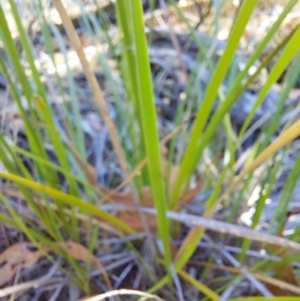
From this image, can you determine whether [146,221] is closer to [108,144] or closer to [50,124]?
[50,124]

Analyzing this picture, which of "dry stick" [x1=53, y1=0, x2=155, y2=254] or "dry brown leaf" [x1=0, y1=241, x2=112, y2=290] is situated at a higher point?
"dry stick" [x1=53, y1=0, x2=155, y2=254]

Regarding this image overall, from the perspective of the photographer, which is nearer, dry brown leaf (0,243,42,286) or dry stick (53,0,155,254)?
dry stick (53,0,155,254)

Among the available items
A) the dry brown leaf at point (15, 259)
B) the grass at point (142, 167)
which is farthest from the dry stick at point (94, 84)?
the dry brown leaf at point (15, 259)

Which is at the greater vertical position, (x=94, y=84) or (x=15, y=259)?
(x=94, y=84)

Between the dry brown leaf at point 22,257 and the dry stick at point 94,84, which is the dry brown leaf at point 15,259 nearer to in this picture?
the dry brown leaf at point 22,257

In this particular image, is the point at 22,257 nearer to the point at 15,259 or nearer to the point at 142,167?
the point at 15,259

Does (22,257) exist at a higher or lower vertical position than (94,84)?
lower

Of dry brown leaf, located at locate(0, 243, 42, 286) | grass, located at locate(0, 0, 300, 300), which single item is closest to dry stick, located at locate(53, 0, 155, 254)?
grass, located at locate(0, 0, 300, 300)

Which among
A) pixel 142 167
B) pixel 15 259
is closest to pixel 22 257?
pixel 15 259

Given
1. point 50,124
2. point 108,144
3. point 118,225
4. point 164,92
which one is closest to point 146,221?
point 118,225

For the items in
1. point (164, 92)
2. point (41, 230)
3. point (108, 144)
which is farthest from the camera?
point (164, 92)

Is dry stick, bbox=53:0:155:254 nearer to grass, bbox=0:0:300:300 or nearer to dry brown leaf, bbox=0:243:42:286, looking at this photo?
grass, bbox=0:0:300:300
